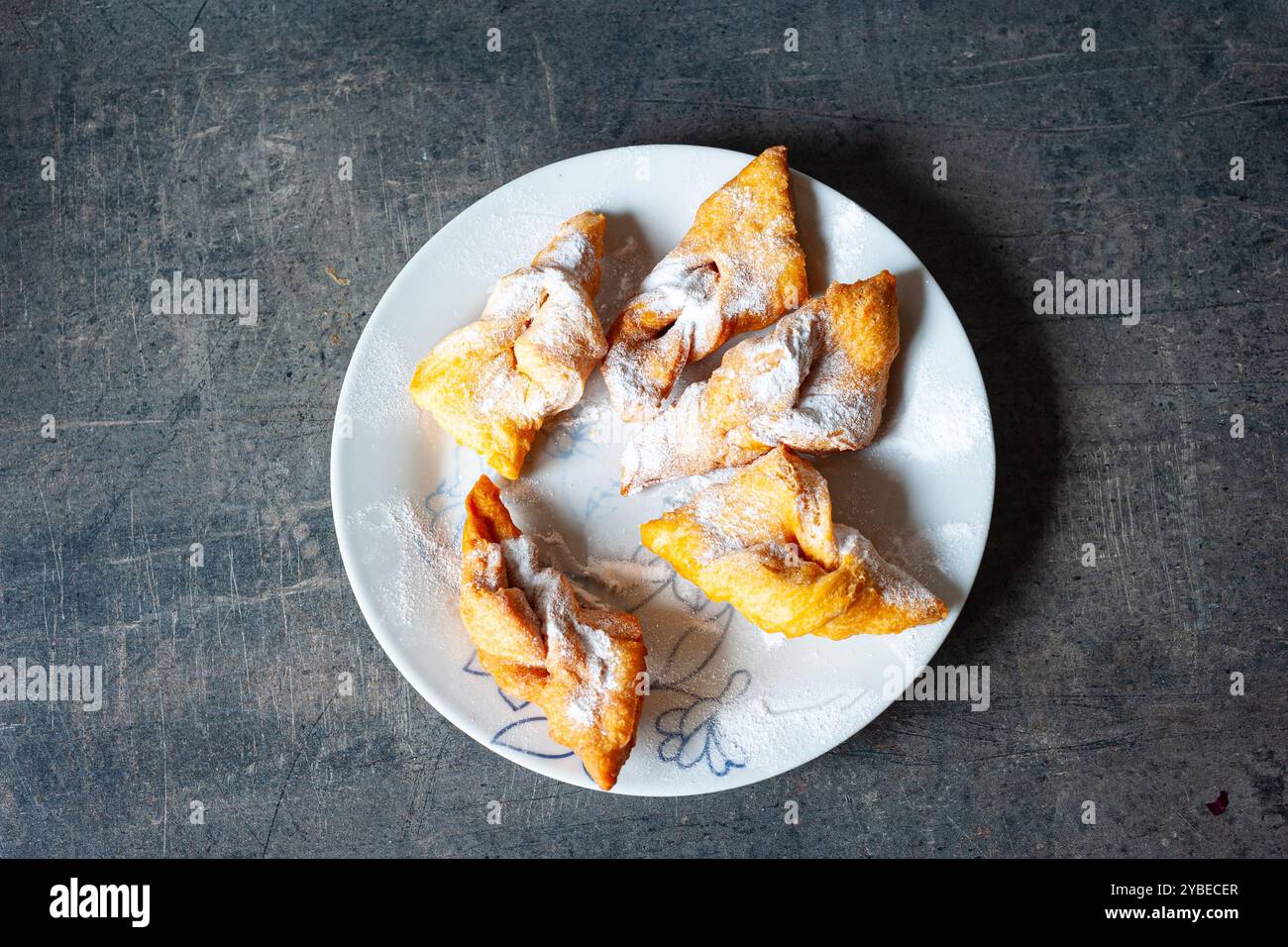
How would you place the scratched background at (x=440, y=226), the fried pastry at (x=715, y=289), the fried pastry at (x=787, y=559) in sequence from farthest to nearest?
the scratched background at (x=440, y=226)
the fried pastry at (x=715, y=289)
the fried pastry at (x=787, y=559)

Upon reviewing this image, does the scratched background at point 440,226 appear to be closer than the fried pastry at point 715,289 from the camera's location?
No

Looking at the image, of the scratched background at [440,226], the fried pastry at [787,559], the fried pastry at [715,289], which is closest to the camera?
the fried pastry at [787,559]

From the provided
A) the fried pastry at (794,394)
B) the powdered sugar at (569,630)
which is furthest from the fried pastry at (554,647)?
the fried pastry at (794,394)

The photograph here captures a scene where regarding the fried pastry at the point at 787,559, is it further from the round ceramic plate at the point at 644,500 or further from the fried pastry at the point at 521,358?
the fried pastry at the point at 521,358

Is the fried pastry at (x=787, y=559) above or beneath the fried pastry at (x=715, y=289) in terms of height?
beneath
